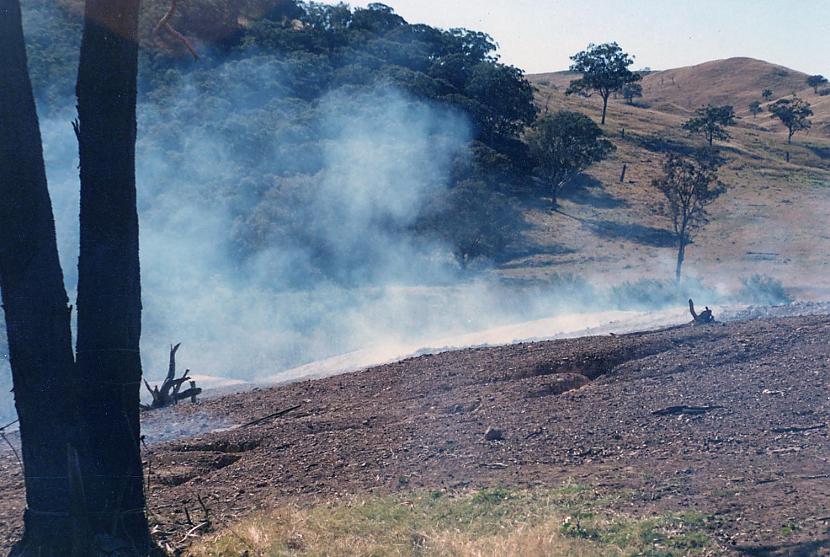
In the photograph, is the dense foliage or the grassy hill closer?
the grassy hill

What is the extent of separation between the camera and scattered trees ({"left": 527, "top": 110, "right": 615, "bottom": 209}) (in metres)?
37.5

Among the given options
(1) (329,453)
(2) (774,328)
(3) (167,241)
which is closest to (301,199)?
(3) (167,241)

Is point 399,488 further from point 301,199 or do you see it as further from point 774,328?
point 301,199

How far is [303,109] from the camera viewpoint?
36.4 metres

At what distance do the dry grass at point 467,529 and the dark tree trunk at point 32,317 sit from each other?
0.85m

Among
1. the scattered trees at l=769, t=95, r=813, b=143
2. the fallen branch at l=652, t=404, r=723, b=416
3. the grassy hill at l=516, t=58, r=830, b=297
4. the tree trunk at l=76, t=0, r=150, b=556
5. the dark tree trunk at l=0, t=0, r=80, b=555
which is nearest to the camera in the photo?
the dark tree trunk at l=0, t=0, r=80, b=555

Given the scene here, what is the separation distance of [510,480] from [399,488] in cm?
75

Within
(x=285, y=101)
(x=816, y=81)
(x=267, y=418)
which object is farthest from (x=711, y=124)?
(x=267, y=418)

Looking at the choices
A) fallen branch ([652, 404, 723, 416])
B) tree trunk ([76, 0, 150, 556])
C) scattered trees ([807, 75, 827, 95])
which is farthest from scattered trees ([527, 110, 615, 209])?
scattered trees ([807, 75, 827, 95])

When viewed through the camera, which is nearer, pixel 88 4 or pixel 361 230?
pixel 88 4

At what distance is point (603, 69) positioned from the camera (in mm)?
55875

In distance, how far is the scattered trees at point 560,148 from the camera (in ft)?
123

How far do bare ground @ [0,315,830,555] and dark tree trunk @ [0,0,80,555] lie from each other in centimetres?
80

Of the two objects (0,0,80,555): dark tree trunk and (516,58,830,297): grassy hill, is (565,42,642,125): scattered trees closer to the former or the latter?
(516,58,830,297): grassy hill
